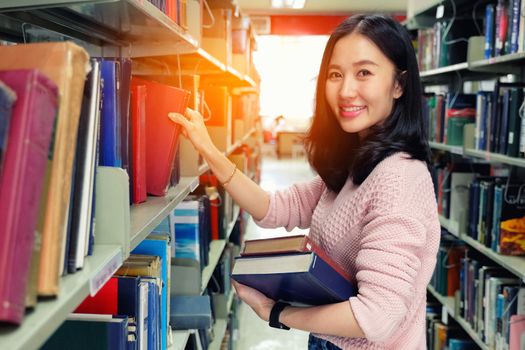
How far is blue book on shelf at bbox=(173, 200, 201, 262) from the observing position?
2041mm

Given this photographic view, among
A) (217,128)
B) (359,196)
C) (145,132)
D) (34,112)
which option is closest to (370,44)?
(359,196)

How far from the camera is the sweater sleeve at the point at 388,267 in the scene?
A: 44.6 inches

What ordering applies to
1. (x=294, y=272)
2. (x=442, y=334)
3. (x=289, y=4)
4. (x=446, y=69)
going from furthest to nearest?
(x=289, y=4) < (x=446, y=69) < (x=442, y=334) < (x=294, y=272)

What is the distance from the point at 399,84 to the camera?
1445 mm

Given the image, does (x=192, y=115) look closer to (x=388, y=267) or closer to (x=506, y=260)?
(x=388, y=267)

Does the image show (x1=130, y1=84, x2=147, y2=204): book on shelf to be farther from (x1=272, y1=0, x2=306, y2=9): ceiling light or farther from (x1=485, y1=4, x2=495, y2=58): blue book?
(x1=272, y1=0, x2=306, y2=9): ceiling light

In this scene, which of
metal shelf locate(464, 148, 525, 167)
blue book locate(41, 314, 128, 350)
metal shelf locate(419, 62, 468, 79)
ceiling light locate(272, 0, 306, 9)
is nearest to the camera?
blue book locate(41, 314, 128, 350)

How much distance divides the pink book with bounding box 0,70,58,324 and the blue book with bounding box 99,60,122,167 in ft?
1.27

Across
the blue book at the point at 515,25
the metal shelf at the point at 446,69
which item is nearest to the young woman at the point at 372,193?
the blue book at the point at 515,25

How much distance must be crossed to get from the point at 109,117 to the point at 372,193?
2.07ft

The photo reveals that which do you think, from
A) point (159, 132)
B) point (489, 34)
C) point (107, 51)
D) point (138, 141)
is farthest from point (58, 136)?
point (489, 34)

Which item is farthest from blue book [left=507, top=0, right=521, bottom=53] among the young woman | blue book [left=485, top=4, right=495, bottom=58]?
the young woman

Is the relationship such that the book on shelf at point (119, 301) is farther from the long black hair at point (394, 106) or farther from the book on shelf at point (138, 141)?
the long black hair at point (394, 106)

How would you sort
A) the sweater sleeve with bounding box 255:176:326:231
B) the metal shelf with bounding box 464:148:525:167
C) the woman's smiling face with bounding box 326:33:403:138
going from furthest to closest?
the metal shelf with bounding box 464:148:525:167
the sweater sleeve with bounding box 255:176:326:231
the woman's smiling face with bounding box 326:33:403:138
